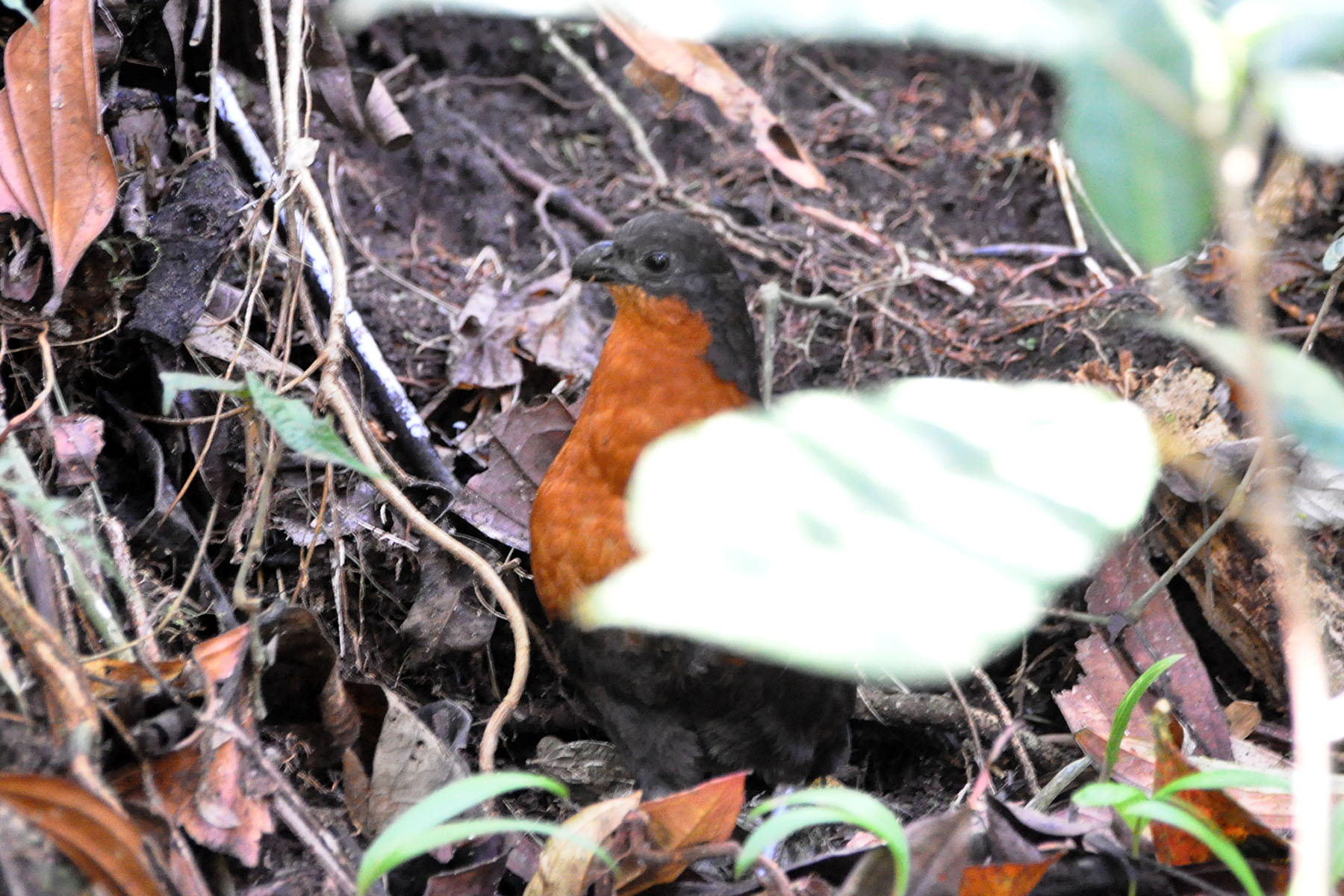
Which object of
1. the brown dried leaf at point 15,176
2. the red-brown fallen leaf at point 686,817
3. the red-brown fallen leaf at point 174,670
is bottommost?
the red-brown fallen leaf at point 686,817

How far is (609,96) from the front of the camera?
4.57 meters

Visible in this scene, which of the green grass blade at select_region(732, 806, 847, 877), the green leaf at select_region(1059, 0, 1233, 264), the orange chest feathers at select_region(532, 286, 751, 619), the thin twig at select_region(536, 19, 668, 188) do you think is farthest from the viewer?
the thin twig at select_region(536, 19, 668, 188)

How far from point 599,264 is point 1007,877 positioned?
1893mm

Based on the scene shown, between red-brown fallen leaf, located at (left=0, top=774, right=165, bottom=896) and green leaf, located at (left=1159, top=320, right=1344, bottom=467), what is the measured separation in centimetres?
153

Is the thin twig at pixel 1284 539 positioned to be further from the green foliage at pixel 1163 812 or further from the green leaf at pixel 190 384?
the green leaf at pixel 190 384

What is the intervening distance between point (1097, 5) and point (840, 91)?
396 centimetres

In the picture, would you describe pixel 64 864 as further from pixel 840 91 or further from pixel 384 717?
pixel 840 91

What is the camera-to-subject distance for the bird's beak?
319 centimetres

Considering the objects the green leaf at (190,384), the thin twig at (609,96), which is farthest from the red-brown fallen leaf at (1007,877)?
the thin twig at (609,96)

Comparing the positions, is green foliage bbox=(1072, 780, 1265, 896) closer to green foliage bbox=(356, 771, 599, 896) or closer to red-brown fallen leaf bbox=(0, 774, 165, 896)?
green foliage bbox=(356, 771, 599, 896)

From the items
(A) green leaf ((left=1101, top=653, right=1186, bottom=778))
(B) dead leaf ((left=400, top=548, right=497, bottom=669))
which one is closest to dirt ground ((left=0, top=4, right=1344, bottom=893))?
(B) dead leaf ((left=400, top=548, right=497, bottom=669))

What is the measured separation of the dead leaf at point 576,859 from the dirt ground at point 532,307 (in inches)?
14.6

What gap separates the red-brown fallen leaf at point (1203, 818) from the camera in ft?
6.45

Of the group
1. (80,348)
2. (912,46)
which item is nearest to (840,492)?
(80,348)
